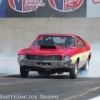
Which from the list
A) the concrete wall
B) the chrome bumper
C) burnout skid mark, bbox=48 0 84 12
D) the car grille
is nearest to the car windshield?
the car grille

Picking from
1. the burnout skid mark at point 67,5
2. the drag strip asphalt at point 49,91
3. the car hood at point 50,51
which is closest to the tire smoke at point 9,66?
the car hood at point 50,51

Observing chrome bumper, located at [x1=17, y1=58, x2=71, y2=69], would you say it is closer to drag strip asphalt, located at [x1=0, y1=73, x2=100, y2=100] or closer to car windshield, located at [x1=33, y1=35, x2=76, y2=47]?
car windshield, located at [x1=33, y1=35, x2=76, y2=47]

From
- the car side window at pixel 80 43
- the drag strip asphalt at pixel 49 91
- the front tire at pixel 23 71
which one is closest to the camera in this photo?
the drag strip asphalt at pixel 49 91

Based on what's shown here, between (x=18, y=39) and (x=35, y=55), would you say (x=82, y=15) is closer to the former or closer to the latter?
(x=18, y=39)

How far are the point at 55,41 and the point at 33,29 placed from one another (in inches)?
626

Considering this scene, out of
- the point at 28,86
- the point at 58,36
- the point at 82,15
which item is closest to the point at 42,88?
the point at 28,86

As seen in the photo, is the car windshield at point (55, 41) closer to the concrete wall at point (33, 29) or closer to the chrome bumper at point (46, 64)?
the chrome bumper at point (46, 64)

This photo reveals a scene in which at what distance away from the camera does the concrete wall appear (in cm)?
3036

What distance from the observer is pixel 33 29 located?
3156cm

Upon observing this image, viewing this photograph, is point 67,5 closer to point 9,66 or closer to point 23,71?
point 9,66

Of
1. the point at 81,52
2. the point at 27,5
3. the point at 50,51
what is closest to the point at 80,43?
the point at 81,52

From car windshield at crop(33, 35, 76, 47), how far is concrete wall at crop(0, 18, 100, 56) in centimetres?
1432

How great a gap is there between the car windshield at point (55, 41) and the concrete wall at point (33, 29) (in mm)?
14324

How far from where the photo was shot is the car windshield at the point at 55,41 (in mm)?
15636
